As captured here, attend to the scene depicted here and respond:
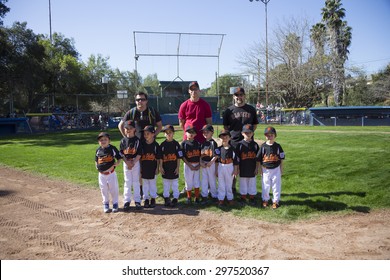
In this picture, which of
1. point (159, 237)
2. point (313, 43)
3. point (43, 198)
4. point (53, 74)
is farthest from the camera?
point (53, 74)

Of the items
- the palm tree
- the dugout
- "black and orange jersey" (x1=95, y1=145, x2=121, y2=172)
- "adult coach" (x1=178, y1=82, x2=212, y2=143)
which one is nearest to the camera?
"black and orange jersey" (x1=95, y1=145, x2=121, y2=172)

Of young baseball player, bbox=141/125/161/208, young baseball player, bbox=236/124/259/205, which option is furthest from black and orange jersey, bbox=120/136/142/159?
young baseball player, bbox=236/124/259/205

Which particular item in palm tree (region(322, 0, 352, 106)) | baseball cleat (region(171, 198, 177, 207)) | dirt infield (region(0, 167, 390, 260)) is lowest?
dirt infield (region(0, 167, 390, 260))

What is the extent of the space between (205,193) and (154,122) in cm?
152

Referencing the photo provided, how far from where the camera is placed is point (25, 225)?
426 cm

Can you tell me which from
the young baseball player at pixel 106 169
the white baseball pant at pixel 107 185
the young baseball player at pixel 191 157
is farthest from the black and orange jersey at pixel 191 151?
the white baseball pant at pixel 107 185

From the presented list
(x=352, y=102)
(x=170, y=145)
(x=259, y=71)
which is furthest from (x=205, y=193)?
(x=352, y=102)

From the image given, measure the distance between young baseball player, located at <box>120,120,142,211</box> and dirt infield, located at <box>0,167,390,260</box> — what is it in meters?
0.31

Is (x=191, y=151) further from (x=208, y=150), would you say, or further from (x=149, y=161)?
(x=149, y=161)

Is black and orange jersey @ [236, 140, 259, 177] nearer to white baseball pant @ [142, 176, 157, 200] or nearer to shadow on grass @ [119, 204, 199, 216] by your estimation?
shadow on grass @ [119, 204, 199, 216]

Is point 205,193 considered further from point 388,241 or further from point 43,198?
point 43,198

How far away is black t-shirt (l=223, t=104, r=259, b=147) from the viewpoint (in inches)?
198

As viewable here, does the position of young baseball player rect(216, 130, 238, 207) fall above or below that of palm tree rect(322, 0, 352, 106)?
below

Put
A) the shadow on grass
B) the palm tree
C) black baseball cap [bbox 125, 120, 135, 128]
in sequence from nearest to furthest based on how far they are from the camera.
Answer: the shadow on grass → black baseball cap [bbox 125, 120, 135, 128] → the palm tree
